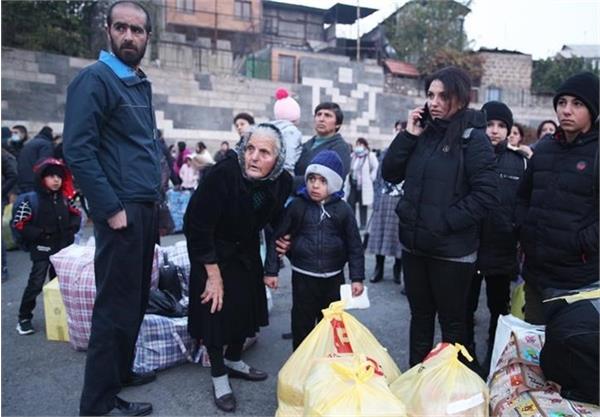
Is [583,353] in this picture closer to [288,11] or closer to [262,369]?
[262,369]

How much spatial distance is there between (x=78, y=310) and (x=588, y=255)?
10.2 ft

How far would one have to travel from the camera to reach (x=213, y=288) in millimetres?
2596

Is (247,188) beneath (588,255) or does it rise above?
above

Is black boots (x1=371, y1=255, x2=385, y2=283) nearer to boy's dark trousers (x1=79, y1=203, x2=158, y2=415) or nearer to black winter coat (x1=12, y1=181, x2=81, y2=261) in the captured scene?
black winter coat (x1=12, y1=181, x2=81, y2=261)

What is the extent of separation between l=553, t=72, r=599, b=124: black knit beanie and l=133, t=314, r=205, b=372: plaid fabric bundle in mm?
2676

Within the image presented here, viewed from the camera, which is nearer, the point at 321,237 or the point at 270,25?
the point at 321,237

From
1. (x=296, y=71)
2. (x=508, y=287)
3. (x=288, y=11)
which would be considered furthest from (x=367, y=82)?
(x=508, y=287)

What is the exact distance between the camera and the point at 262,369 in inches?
128

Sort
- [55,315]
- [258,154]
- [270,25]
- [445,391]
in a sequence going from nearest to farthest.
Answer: [445,391] < [258,154] < [55,315] < [270,25]

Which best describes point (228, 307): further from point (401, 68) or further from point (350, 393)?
point (401, 68)

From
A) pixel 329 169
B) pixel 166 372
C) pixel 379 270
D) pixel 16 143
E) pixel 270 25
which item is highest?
pixel 270 25

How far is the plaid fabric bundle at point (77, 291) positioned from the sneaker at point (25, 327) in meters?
0.54

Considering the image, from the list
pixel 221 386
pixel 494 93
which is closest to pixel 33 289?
pixel 221 386

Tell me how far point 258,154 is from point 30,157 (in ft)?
17.4
